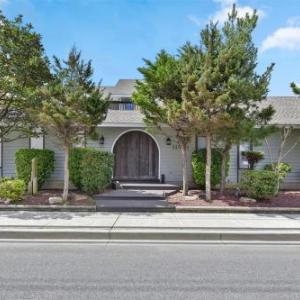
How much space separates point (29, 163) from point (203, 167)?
6.70 metres

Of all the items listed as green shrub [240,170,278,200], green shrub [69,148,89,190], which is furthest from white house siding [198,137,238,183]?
green shrub [69,148,89,190]

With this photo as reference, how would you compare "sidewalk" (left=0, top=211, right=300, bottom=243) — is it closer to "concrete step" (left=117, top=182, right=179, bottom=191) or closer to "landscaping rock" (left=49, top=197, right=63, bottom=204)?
"landscaping rock" (left=49, top=197, right=63, bottom=204)

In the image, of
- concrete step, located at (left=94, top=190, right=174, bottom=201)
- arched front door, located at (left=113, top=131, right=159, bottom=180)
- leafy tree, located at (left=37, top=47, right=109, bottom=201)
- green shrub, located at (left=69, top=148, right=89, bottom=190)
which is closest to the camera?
leafy tree, located at (left=37, top=47, right=109, bottom=201)

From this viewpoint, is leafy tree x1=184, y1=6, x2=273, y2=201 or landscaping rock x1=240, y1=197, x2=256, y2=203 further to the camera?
landscaping rock x1=240, y1=197, x2=256, y2=203

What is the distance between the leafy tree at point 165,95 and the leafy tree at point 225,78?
0.57 metres

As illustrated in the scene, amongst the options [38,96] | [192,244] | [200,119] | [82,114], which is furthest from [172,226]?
[38,96]

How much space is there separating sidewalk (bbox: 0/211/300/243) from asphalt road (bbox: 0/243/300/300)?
623 millimetres

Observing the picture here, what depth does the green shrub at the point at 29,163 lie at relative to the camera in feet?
47.3

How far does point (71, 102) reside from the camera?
11234mm

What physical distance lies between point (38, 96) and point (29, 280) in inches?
297

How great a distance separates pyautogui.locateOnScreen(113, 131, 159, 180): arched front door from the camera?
54.0 ft

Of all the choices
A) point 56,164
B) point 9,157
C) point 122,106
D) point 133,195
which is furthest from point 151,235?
point 122,106

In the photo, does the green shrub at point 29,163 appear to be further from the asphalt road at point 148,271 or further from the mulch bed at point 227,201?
the asphalt road at point 148,271

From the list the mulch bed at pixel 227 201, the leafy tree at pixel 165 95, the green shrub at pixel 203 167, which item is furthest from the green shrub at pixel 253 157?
the leafy tree at pixel 165 95
